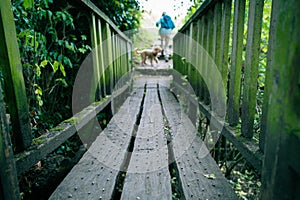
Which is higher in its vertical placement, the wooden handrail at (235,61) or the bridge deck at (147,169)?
the wooden handrail at (235,61)

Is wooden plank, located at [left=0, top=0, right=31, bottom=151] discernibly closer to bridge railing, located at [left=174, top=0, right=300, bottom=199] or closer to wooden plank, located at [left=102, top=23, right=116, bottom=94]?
bridge railing, located at [left=174, top=0, right=300, bottom=199]

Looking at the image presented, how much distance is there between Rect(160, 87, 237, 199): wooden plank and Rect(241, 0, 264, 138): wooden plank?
0.28 meters

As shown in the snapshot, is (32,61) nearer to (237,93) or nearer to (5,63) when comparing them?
(5,63)

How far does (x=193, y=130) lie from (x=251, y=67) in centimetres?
97

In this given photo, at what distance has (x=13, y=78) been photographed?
0.90 metres

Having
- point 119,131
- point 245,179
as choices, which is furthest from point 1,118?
point 245,179

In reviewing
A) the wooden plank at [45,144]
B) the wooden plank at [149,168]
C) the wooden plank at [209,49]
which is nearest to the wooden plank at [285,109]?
the wooden plank at [149,168]

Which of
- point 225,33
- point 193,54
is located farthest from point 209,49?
point 193,54

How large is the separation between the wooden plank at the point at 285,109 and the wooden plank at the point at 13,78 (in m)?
0.91

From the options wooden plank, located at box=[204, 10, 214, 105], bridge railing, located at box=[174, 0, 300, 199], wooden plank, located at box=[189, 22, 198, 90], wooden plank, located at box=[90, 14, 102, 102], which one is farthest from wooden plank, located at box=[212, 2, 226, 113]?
wooden plank, located at box=[90, 14, 102, 102]

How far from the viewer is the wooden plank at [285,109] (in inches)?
18.1

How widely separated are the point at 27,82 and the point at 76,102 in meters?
1.04

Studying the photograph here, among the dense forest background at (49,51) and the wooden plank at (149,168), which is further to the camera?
the dense forest background at (49,51)

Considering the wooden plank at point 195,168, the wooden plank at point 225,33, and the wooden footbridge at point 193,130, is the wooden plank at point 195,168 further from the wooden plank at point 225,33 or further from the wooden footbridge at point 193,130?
the wooden plank at point 225,33
